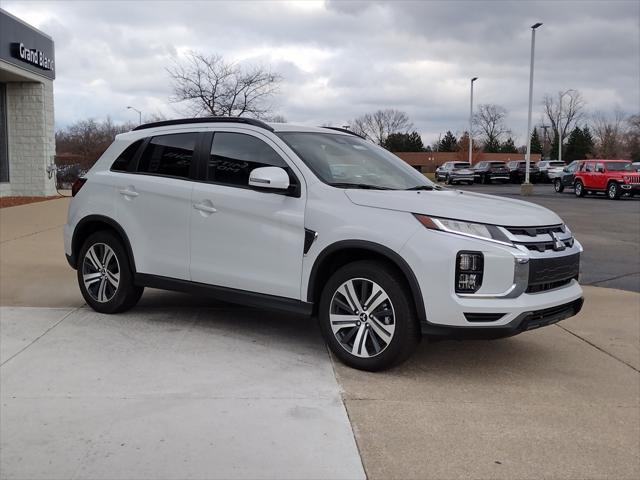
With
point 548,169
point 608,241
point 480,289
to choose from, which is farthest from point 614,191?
point 480,289

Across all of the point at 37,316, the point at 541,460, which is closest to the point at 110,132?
the point at 37,316

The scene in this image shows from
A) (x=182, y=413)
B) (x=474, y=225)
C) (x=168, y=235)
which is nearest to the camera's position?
(x=182, y=413)

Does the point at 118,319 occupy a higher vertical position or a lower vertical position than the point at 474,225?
lower

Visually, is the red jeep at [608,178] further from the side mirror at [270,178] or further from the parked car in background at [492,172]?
the side mirror at [270,178]

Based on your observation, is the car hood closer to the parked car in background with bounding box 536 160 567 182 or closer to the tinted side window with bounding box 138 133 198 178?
the tinted side window with bounding box 138 133 198 178

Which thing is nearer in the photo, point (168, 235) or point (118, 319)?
point (168, 235)

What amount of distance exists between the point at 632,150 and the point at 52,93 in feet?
315

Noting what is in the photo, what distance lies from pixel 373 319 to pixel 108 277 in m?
2.89

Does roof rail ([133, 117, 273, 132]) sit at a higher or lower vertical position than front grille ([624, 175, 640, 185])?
higher

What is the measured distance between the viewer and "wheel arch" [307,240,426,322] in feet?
14.8

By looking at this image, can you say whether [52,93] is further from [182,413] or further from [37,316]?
[182,413]

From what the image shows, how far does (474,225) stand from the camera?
446cm

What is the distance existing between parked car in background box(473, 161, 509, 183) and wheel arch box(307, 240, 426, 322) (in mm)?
44615

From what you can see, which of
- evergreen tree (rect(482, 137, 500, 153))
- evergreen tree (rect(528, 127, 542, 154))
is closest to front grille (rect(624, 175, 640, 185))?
evergreen tree (rect(482, 137, 500, 153))
